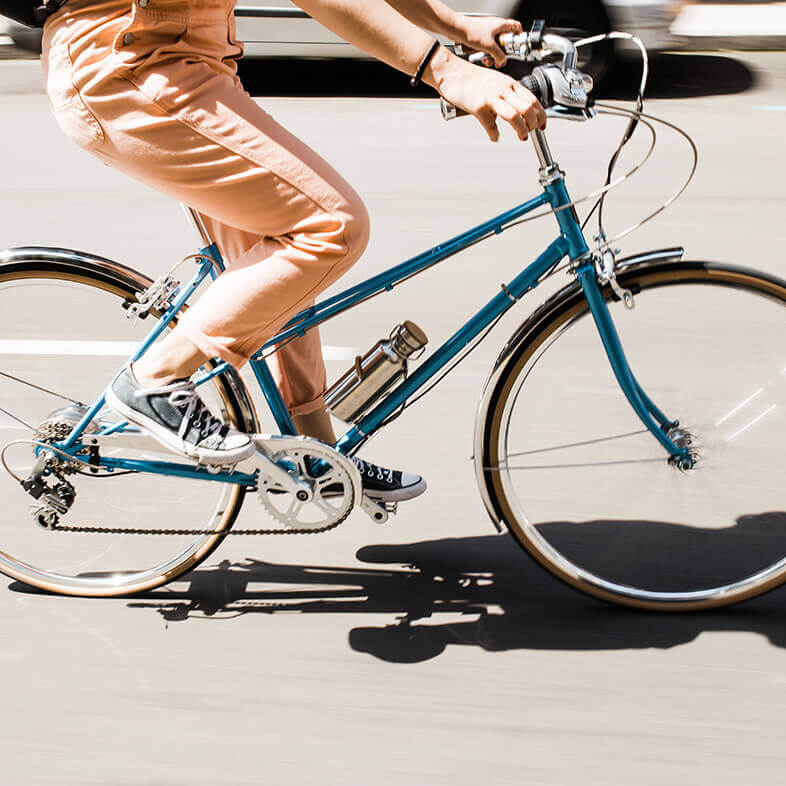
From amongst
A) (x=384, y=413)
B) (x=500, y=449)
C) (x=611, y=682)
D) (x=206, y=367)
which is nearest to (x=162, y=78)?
(x=206, y=367)

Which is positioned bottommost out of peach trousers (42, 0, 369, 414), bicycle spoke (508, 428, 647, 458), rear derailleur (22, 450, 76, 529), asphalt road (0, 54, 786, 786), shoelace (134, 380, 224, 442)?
asphalt road (0, 54, 786, 786)

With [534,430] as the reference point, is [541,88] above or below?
above

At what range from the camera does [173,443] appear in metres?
2.67

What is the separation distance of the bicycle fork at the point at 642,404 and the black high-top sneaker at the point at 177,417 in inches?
35.8

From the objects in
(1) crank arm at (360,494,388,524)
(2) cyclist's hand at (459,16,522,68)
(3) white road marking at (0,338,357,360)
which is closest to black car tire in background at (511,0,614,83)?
(3) white road marking at (0,338,357,360)

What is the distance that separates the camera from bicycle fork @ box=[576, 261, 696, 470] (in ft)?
8.98

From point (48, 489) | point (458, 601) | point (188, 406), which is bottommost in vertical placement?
point (458, 601)

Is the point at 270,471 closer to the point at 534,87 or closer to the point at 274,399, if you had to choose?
the point at 274,399

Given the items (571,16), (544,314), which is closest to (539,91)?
(544,314)

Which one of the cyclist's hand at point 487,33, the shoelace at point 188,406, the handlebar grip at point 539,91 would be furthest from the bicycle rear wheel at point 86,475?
the cyclist's hand at point 487,33

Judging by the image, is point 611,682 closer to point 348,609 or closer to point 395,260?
point 348,609

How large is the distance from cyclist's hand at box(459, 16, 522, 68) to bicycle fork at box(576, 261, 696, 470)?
2.09 ft

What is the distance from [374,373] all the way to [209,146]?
692 millimetres

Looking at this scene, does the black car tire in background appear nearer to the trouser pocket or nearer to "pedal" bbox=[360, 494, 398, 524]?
"pedal" bbox=[360, 494, 398, 524]
